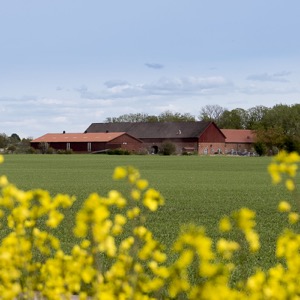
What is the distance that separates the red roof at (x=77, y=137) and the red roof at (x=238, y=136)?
75.0 feet

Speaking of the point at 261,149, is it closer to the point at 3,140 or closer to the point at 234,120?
the point at 3,140

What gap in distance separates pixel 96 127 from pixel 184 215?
381ft

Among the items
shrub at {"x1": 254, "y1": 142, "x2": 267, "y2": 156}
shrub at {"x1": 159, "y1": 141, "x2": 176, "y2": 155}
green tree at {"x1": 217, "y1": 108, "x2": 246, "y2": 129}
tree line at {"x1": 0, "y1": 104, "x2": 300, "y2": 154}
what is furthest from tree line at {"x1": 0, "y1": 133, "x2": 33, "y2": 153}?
green tree at {"x1": 217, "y1": 108, "x2": 246, "y2": 129}

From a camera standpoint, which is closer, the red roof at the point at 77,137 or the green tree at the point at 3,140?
the red roof at the point at 77,137

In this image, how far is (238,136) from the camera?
127188mm

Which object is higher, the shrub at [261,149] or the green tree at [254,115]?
the green tree at [254,115]

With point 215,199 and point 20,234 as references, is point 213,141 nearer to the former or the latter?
point 215,199

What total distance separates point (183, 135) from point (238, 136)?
14119mm

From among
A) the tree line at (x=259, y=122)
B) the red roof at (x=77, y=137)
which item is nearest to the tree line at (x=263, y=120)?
the tree line at (x=259, y=122)

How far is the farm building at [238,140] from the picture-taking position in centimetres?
12619

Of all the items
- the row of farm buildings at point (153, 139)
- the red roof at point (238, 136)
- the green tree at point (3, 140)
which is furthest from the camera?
the red roof at point (238, 136)

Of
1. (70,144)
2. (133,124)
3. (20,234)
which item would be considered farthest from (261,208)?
Answer: (133,124)

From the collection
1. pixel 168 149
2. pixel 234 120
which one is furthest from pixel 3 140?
pixel 234 120

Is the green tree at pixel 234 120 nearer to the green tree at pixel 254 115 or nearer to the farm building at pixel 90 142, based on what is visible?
the green tree at pixel 254 115
